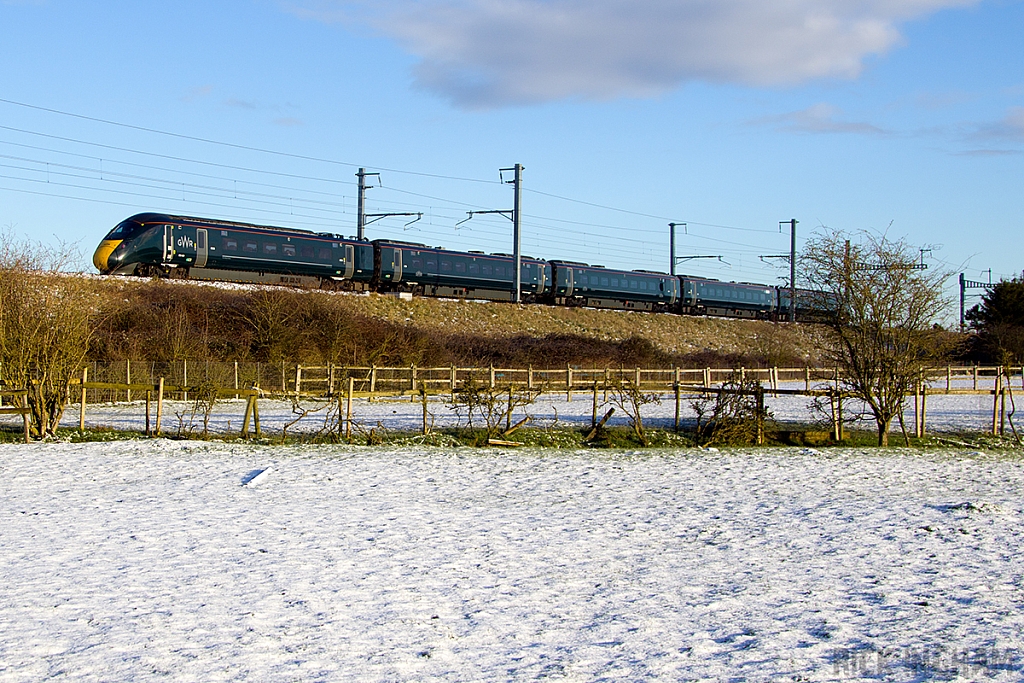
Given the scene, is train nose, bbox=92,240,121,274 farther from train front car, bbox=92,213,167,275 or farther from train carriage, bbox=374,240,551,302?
train carriage, bbox=374,240,551,302

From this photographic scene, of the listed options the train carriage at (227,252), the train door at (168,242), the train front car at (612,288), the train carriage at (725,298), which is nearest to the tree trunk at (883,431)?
the train carriage at (227,252)

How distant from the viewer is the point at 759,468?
56.1 feet

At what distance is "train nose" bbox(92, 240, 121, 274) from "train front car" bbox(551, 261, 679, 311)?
25484 mm

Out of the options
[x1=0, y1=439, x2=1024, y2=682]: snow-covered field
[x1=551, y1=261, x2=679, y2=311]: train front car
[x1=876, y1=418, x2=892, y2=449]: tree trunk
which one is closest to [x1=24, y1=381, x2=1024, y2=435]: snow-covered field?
[x1=876, y1=418, x2=892, y2=449]: tree trunk

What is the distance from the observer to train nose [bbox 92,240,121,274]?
4056 centimetres

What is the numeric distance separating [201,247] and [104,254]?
3.99 meters

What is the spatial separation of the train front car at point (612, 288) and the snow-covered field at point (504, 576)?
42.0 m

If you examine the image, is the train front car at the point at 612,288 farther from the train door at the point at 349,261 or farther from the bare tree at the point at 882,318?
the bare tree at the point at 882,318

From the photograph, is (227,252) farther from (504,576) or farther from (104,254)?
(504,576)

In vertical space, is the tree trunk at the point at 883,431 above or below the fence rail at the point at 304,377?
below

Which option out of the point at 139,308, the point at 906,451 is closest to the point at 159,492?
the point at 906,451

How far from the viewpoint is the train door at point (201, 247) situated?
41.2 metres

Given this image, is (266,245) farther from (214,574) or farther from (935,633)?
(935,633)

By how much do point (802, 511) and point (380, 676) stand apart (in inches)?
298
